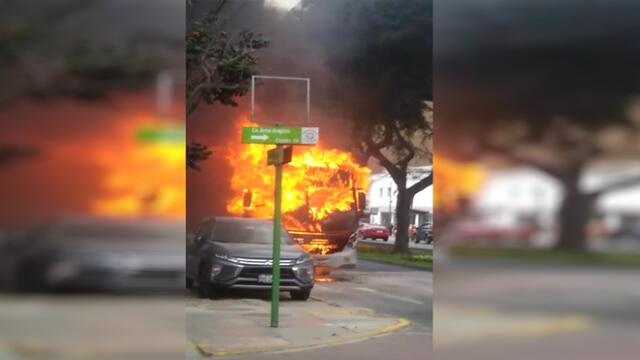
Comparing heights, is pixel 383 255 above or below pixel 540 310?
above

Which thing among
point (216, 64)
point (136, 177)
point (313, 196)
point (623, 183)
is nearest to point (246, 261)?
point (313, 196)

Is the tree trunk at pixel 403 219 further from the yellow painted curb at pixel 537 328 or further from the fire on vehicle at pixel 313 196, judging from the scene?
the yellow painted curb at pixel 537 328

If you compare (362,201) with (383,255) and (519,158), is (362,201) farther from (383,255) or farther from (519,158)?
(519,158)

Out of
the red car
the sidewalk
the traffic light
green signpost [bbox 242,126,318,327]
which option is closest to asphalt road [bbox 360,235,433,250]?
the red car

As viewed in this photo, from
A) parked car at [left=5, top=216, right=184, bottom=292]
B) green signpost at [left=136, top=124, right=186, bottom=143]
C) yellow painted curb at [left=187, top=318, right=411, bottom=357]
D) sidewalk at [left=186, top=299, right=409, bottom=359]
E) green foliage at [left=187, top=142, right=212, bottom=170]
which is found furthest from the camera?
green foliage at [left=187, top=142, right=212, bottom=170]

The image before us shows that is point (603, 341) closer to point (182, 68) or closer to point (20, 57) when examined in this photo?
point (182, 68)

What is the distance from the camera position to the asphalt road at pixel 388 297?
6086mm

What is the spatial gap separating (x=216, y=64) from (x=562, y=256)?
10.7 feet

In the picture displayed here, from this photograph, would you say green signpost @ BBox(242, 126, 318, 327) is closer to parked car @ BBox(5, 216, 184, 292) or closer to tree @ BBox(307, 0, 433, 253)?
tree @ BBox(307, 0, 433, 253)

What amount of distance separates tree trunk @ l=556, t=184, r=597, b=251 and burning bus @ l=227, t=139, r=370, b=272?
2.44 meters

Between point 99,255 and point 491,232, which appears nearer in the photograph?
point 99,255

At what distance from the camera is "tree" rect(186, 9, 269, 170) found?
616 cm

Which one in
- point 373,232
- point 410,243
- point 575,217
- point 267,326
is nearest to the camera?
point 575,217

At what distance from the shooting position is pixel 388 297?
6.82 m
